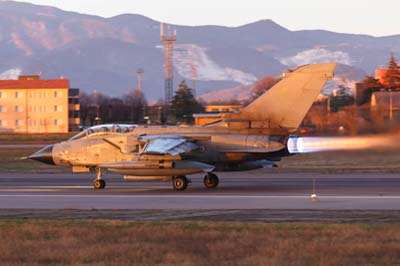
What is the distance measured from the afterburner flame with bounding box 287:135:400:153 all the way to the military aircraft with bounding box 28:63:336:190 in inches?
7.6

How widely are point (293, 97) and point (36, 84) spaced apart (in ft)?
312

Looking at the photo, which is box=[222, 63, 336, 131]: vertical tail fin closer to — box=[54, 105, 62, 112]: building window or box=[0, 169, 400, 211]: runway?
box=[0, 169, 400, 211]: runway

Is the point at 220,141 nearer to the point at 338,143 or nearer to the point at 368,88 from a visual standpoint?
the point at 338,143

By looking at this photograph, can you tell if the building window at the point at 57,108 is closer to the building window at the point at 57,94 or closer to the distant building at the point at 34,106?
the distant building at the point at 34,106

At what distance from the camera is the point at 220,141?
98.0ft

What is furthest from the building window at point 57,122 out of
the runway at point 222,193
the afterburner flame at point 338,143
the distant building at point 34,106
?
the afterburner flame at point 338,143

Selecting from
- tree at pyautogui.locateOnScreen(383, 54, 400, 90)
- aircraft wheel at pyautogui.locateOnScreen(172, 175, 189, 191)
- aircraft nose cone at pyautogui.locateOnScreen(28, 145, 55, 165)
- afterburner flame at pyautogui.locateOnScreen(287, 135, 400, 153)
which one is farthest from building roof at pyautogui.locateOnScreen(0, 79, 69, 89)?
afterburner flame at pyautogui.locateOnScreen(287, 135, 400, 153)

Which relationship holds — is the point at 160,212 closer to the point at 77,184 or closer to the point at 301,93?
the point at 301,93

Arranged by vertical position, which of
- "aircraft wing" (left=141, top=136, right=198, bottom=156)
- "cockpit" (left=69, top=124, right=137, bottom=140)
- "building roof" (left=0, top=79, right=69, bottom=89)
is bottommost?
"aircraft wing" (left=141, top=136, right=198, bottom=156)

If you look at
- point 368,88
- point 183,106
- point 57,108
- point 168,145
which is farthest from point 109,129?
point 57,108

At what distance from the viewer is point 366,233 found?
698 inches

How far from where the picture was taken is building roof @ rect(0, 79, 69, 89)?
120 meters

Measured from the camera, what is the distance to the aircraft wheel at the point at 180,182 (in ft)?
97.7

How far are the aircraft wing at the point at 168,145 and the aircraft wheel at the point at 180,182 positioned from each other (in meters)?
0.98
